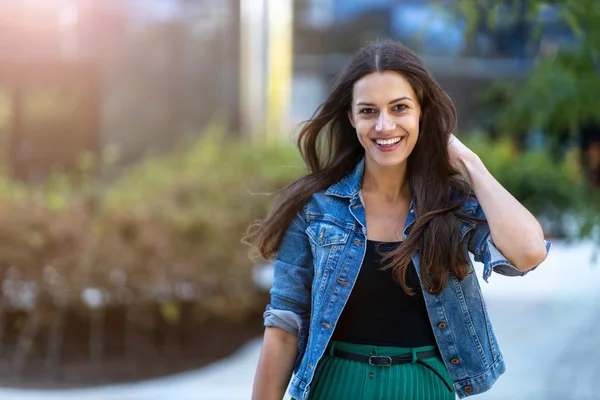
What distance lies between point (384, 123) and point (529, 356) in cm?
521

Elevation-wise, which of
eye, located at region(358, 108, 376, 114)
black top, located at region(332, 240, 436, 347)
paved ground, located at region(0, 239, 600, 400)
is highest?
eye, located at region(358, 108, 376, 114)

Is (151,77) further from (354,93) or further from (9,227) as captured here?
(354,93)

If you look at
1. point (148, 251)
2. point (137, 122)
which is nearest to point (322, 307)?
point (148, 251)

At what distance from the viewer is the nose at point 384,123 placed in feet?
7.89

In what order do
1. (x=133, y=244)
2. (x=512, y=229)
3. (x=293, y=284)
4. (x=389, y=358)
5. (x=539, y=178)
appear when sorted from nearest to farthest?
(x=512, y=229), (x=389, y=358), (x=293, y=284), (x=133, y=244), (x=539, y=178)

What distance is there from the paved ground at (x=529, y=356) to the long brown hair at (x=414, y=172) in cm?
328

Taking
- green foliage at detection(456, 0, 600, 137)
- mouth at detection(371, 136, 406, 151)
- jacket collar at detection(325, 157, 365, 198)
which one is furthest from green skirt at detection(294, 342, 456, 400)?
green foliage at detection(456, 0, 600, 137)

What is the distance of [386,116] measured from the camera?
2420 mm

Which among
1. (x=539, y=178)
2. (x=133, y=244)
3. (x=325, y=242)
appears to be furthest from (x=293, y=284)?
(x=539, y=178)

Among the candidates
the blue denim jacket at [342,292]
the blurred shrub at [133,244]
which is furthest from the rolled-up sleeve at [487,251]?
the blurred shrub at [133,244]

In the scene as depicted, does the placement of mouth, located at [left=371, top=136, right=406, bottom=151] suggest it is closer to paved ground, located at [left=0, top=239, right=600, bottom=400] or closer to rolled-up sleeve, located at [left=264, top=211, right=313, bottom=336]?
rolled-up sleeve, located at [left=264, top=211, right=313, bottom=336]

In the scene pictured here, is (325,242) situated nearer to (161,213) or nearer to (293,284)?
(293,284)

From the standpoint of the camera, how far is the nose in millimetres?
2406

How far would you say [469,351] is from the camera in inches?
94.8
